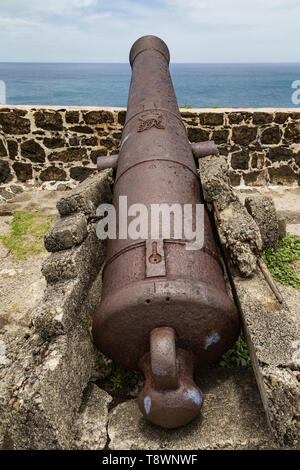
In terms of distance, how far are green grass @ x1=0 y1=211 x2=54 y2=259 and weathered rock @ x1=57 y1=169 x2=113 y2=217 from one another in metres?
1.83

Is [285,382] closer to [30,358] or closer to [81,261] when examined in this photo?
[30,358]

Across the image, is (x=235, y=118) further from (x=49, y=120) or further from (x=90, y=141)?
(x=49, y=120)

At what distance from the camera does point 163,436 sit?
98.7 inches

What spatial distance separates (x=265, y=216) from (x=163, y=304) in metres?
2.83

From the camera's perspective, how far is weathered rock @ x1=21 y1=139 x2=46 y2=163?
23.1 ft

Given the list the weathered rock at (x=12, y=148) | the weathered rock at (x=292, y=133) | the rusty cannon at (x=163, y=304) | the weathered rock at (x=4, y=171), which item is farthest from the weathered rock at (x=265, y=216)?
the weathered rock at (x=4, y=171)

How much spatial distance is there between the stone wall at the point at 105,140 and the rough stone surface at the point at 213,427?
5002mm

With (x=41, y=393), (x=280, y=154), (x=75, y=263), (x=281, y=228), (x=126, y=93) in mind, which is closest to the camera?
(x=41, y=393)

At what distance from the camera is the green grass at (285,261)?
4381 mm

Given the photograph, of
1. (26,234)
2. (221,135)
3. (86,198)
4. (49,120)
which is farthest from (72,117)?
(86,198)

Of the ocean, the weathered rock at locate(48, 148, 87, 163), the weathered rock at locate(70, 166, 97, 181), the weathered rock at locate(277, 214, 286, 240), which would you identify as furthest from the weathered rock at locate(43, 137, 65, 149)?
the ocean

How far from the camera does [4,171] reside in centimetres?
716

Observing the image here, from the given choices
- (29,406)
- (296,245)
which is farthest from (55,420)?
(296,245)

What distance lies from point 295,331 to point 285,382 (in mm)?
413
